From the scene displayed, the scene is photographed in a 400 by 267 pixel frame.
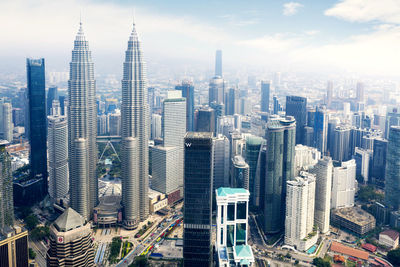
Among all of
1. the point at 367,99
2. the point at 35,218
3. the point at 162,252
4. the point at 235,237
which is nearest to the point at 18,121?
the point at 35,218

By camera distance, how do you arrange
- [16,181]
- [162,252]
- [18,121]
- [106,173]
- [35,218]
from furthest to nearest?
[18,121]
[106,173]
[16,181]
[35,218]
[162,252]

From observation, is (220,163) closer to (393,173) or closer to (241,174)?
(241,174)

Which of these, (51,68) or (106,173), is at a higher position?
(51,68)

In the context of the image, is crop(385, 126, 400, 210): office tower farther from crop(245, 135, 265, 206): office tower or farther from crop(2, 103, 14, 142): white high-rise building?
crop(2, 103, 14, 142): white high-rise building

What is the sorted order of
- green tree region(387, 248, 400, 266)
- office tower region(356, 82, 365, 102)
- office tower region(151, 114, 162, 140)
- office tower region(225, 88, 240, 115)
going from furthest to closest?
1. office tower region(225, 88, 240, 115)
2. office tower region(356, 82, 365, 102)
3. office tower region(151, 114, 162, 140)
4. green tree region(387, 248, 400, 266)

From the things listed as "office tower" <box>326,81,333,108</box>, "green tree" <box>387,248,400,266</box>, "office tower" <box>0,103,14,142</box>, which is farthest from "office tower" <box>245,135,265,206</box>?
"office tower" <box>326,81,333,108</box>

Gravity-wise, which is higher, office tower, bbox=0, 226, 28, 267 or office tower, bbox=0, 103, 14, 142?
office tower, bbox=0, 103, 14, 142

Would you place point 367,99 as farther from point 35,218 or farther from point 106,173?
point 35,218

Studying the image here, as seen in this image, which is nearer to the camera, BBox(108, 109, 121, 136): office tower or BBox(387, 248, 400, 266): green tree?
BBox(387, 248, 400, 266): green tree
